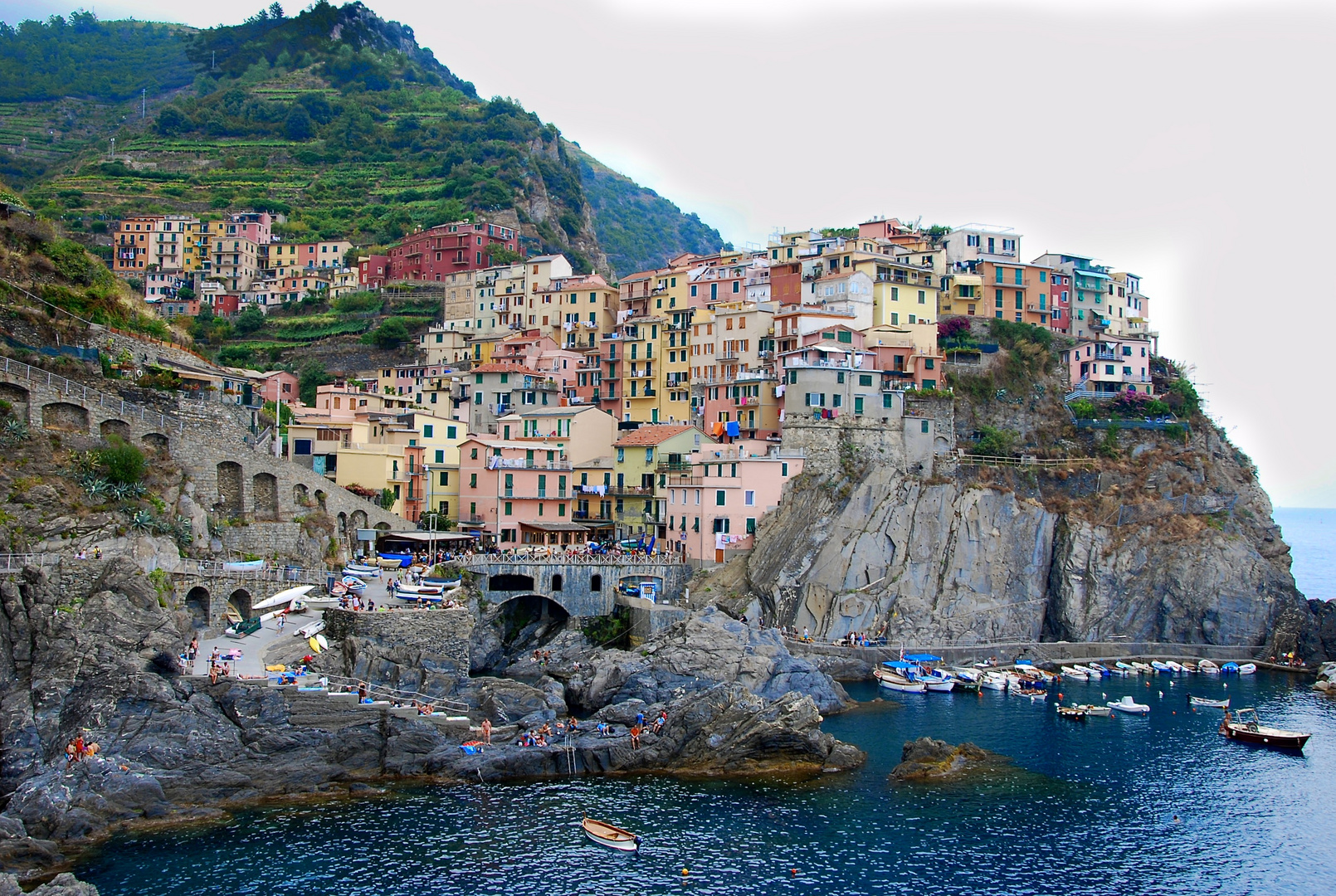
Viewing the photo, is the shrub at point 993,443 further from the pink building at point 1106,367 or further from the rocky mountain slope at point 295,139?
→ the rocky mountain slope at point 295,139

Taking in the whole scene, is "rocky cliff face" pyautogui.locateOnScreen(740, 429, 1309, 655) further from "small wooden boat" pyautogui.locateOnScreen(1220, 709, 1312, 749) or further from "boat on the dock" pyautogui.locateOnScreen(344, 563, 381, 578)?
"boat on the dock" pyautogui.locateOnScreen(344, 563, 381, 578)

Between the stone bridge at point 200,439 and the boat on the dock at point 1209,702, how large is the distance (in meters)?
43.6

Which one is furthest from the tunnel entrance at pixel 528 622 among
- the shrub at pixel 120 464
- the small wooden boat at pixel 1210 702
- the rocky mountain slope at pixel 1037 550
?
the small wooden boat at pixel 1210 702

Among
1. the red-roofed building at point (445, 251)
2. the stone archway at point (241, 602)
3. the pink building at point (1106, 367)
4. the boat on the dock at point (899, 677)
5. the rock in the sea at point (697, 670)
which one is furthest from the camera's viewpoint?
the red-roofed building at point (445, 251)

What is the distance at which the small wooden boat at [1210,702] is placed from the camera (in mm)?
57125

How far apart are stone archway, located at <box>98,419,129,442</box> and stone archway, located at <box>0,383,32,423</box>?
3.03 metres

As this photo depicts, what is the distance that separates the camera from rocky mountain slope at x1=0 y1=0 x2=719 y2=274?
129125mm

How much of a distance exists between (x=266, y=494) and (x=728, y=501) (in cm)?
2462

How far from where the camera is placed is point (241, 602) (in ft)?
161

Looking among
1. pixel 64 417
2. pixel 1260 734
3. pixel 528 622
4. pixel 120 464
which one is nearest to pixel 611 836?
pixel 120 464

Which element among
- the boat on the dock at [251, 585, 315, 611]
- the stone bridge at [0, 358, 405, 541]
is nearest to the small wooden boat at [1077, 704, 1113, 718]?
the boat on the dock at [251, 585, 315, 611]

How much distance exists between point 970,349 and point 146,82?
155 meters

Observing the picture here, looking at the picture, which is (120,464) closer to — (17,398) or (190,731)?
(17,398)

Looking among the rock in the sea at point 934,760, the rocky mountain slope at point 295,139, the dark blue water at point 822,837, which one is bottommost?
→ the dark blue water at point 822,837
